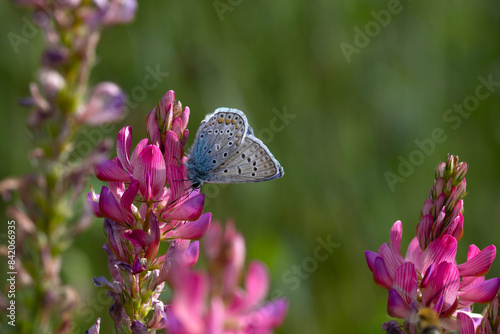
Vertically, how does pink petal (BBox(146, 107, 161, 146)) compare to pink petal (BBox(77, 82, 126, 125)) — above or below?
above

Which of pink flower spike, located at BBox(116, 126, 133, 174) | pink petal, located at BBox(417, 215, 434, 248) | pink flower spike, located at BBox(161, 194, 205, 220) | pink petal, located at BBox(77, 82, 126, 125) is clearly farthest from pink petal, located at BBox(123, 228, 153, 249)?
pink petal, located at BBox(417, 215, 434, 248)

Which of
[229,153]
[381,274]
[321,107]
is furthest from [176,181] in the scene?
[321,107]

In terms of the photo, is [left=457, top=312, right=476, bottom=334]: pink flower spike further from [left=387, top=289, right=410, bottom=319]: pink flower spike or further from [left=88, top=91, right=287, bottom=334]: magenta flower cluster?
[left=88, top=91, right=287, bottom=334]: magenta flower cluster

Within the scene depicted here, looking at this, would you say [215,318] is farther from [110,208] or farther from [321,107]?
[321,107]

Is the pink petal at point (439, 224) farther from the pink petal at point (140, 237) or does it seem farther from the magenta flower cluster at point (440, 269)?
the pink petal at point (140, 237)

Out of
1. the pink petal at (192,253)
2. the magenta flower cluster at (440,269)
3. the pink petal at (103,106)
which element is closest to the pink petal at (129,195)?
the pink petal at (192,253)

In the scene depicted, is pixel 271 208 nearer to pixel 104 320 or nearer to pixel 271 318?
pixel 104 320

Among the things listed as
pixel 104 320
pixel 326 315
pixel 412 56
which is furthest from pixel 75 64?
pixel 412 56
